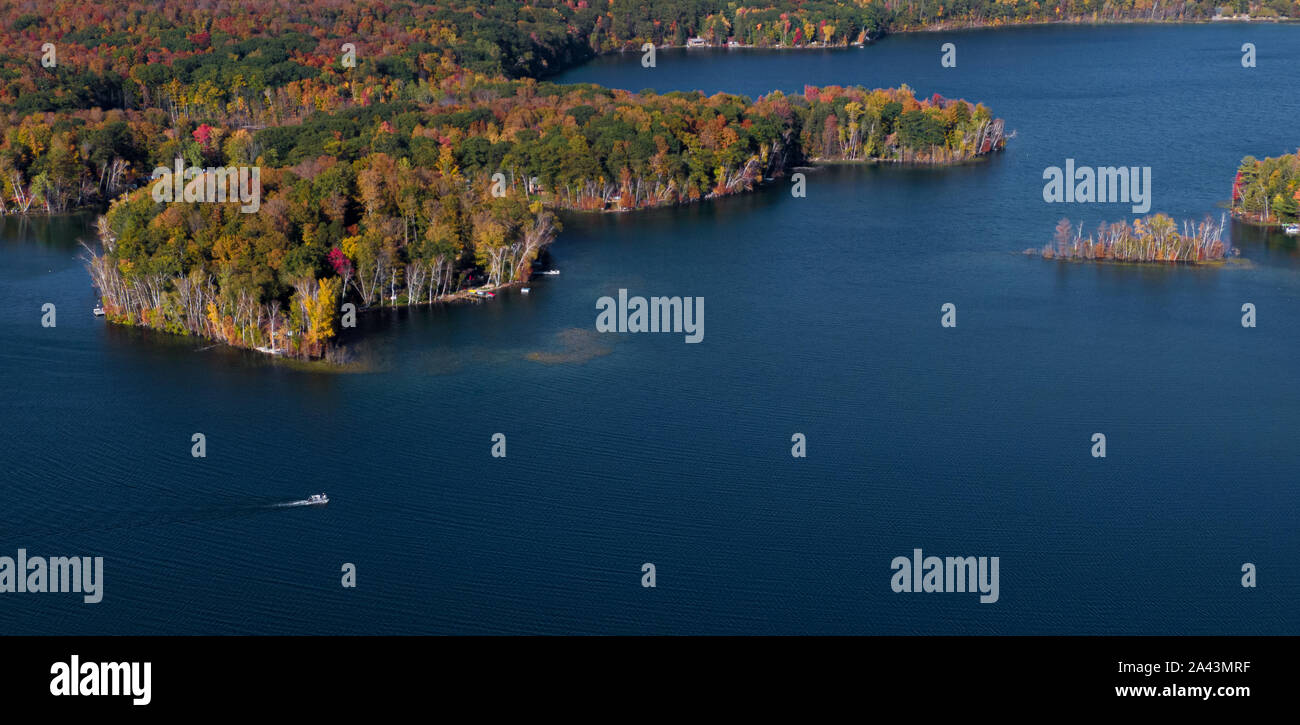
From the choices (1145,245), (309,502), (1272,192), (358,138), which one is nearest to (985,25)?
(1272,192)

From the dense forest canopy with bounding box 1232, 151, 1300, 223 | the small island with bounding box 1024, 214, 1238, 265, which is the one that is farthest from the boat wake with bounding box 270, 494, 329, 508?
the dense forest canopy with bounding box 1232, 151, 1300, 223

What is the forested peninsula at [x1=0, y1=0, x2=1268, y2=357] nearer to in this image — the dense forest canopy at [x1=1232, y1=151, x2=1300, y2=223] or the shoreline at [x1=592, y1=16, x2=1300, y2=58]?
the shoreline at [x1=592, y1=16, x2=1300, y2=58]

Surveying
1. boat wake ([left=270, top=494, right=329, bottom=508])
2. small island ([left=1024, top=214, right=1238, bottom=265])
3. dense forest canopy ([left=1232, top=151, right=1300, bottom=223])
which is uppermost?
dense forest canopy ([left=1232, top=151, right=1300, bottom=223])

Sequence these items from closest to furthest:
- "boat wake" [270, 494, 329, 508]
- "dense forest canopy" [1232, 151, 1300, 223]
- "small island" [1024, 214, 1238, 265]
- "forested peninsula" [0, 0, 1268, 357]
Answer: "boat wake" [270, 494, 329, 508]
"forested peninsula" [0, 0, 1268, 357]
"small island" [1024, 214, 1238, 265]
"dense forest canopy" [1232, 151, 1300, 223]

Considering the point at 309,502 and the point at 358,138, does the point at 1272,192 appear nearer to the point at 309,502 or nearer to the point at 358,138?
the point at 358,138

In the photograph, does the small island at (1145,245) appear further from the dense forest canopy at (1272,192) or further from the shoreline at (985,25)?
the shoreline at (985,25)

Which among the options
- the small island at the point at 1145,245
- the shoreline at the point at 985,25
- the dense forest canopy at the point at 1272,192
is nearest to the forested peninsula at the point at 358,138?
the shoreline at the point at 985,25

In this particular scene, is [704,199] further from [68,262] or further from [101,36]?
[101,36]
